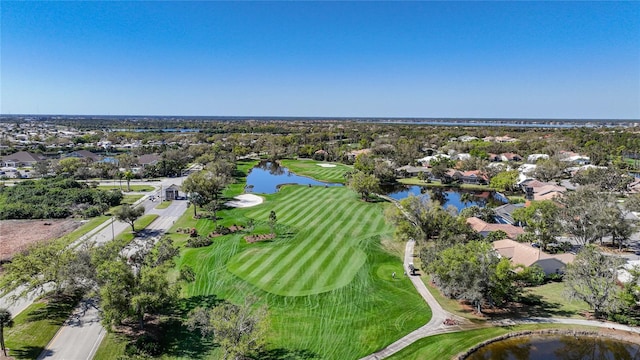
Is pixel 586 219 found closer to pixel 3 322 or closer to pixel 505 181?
pixel 505 181

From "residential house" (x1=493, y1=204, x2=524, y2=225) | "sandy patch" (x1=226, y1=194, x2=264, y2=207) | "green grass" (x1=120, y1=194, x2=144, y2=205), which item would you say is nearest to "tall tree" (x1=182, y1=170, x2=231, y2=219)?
"sandy patch" (x1=226, y1=194, x2=264, y2=207)

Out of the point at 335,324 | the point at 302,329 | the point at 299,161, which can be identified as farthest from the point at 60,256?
the point at 299,161

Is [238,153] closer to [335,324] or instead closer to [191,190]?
[191,190]

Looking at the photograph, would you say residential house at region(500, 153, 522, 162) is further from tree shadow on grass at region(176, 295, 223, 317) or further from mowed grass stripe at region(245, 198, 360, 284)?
tree shadow on grass at region(176, 295, 223, 317)

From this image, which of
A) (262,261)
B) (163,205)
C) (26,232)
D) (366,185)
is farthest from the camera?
(366,185)

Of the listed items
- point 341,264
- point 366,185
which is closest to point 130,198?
point 366,185

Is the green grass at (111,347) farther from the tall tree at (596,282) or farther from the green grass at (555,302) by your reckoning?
the tall tree at (596,282)
